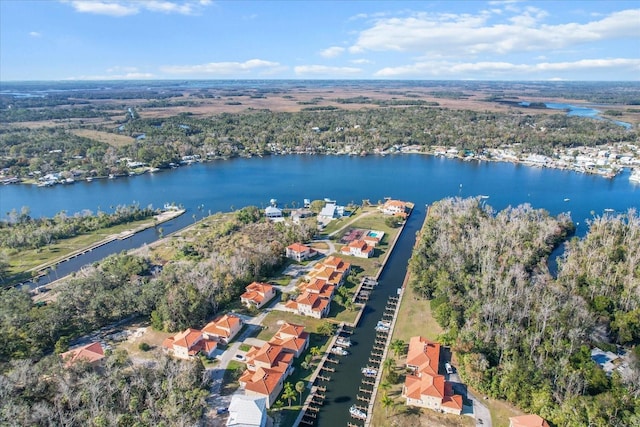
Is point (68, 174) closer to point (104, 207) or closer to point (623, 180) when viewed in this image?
point (104, 207)


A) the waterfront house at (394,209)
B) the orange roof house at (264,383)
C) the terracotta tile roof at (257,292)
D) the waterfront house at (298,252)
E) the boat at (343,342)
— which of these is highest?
the waterfront house at (394,209)

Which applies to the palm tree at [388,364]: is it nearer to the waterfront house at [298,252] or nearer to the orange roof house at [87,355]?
the waterfront house at [298,252]

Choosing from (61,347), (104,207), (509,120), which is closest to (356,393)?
(61,347)

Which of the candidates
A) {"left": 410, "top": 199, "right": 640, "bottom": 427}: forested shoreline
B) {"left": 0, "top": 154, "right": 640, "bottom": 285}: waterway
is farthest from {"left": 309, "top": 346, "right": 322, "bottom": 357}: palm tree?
{"left": 0, "top": 154, "right": 640, "bottom": 285}: waterway

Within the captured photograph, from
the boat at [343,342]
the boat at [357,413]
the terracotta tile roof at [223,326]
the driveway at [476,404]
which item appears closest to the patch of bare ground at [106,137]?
the terracotta tile roof at [223,326]

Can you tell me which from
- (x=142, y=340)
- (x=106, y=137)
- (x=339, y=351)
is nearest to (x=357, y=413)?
(x=339, y=351)

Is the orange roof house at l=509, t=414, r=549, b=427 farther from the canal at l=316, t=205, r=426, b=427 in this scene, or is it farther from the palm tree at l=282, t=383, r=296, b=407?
the palm tree at l=282, t=383, r=296, b=407
